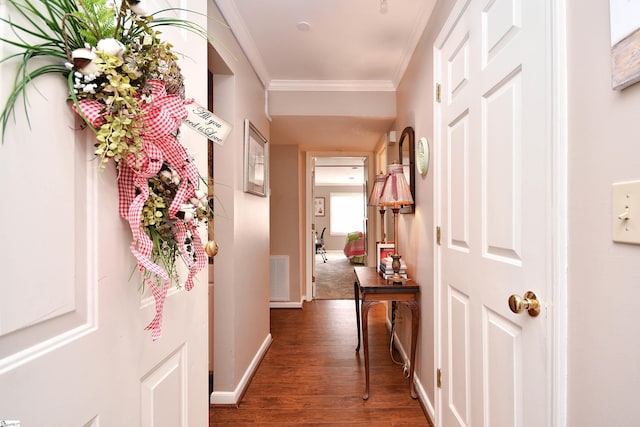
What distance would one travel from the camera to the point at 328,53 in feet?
8.09

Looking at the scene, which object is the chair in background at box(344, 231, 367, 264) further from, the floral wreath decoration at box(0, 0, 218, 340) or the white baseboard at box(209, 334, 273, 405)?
the floral wreath decoration at box(0, 0, 218, 340)

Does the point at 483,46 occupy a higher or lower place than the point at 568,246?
higher

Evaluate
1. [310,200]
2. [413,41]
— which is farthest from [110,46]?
[310,200]

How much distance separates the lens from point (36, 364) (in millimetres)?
447

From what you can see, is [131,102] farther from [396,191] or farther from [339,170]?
[339,170]

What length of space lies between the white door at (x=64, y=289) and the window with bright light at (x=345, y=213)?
9.82 m

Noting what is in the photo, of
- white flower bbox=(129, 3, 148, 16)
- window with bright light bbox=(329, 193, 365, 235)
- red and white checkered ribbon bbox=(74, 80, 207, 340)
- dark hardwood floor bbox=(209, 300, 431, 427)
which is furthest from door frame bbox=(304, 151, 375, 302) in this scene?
window with bright light bbox=(329, 193, 365, 235)

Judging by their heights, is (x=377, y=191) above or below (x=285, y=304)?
above

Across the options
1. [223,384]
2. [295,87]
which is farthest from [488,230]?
[295,87]

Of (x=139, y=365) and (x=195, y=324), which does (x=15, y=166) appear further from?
(x=195, y=324)

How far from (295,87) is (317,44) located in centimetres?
Answer: 73

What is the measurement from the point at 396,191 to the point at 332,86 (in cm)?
144

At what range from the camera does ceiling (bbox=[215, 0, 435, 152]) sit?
1933 millimetres

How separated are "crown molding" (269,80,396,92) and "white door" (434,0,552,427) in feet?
4.67
